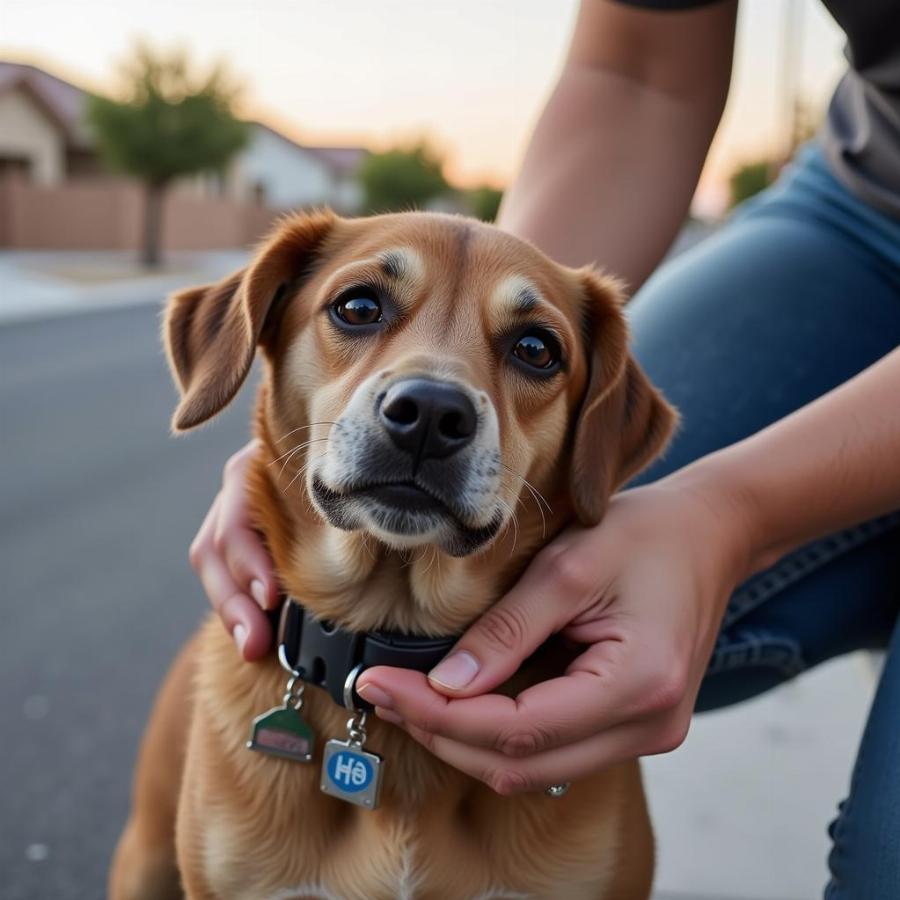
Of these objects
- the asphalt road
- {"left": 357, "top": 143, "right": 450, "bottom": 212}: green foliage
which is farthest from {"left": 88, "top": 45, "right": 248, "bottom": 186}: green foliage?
{"left": 357, "top": 143, "right": 450, "bottom": 212}: green foliage

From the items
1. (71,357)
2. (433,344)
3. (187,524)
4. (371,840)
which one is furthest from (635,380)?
(71,357)

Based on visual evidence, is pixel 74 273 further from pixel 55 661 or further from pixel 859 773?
pixel 859 773

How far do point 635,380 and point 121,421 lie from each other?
7.35m

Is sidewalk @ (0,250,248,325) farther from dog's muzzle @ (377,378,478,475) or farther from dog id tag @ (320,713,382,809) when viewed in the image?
dog's muzzle @ (377,378,478,475)

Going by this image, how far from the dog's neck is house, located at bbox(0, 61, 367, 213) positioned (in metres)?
14.3

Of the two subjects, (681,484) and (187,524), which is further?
(187,524)

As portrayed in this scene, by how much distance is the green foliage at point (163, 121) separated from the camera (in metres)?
28.6

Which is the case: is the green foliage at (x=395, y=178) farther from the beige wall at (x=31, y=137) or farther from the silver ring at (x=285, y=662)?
the silver ring at (x=285, y=662)

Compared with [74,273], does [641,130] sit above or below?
above

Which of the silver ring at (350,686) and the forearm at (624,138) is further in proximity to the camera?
the forearm at (624,138)

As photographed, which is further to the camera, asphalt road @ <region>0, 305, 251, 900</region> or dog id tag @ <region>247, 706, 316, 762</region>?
asphalt road @ <region>0, 305, 251, 900</region>

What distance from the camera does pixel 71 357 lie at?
39.6ft

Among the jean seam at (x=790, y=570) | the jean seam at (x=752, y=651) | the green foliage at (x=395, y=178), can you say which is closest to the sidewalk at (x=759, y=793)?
the jean seam at (x=752, y=651)

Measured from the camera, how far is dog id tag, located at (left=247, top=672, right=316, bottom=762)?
187 centimetres
